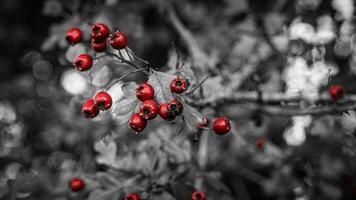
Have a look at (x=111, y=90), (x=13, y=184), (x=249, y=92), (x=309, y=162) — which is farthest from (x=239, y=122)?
(x=13, y=184)

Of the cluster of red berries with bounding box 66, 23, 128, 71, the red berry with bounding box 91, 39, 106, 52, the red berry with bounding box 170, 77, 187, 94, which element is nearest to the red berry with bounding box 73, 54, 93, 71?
the cluster of red berries with bounding box 66, 23, 128, 71

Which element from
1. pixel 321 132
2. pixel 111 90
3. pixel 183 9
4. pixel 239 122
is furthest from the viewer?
pixel 183 9

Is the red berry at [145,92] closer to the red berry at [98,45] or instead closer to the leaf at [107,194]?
the red berry at [98,45]

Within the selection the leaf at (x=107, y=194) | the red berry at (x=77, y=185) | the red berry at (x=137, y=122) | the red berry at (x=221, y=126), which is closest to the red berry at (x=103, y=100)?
the red berry at (x=137, y=122)

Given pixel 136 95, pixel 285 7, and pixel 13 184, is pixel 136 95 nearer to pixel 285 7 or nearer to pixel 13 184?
pixel 13 184

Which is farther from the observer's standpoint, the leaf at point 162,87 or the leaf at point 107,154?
the leaf at point 107,154
